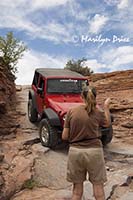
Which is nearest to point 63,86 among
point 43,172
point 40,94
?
point 40,94

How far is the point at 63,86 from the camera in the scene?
10.5 metres

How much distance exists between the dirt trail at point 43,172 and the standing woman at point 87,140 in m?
1.54

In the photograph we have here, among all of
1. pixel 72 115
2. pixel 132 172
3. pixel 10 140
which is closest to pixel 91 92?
pixel 72 115

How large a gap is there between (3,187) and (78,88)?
185 inches

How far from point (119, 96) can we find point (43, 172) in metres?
8.89

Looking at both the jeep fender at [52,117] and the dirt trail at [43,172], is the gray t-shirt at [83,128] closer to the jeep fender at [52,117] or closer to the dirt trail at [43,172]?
the dirt trail at [43,172]

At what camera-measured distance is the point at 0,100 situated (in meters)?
10.5

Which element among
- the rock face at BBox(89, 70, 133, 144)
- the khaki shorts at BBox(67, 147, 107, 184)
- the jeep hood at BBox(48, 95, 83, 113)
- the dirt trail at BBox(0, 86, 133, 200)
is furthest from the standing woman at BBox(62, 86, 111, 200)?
the rock face at BBox(89, 70, 133, 144)

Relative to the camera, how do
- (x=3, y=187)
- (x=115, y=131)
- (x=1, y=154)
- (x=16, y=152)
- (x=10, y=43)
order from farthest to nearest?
(x=10, y=43)
(x=115, y=131)
(x=16, y=152)
(x=1, y=154)
(x=3, y=187)

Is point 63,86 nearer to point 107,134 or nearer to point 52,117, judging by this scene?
point 52,117

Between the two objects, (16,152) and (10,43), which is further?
(10,43)

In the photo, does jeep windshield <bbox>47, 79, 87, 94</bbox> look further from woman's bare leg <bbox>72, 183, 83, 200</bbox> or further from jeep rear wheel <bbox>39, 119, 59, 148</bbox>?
woman's bare leg <bbox>72, 183, 83, 200</bbox>

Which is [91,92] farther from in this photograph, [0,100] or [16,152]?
[0,100]

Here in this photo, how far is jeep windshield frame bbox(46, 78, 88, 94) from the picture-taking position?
33.9 feet
